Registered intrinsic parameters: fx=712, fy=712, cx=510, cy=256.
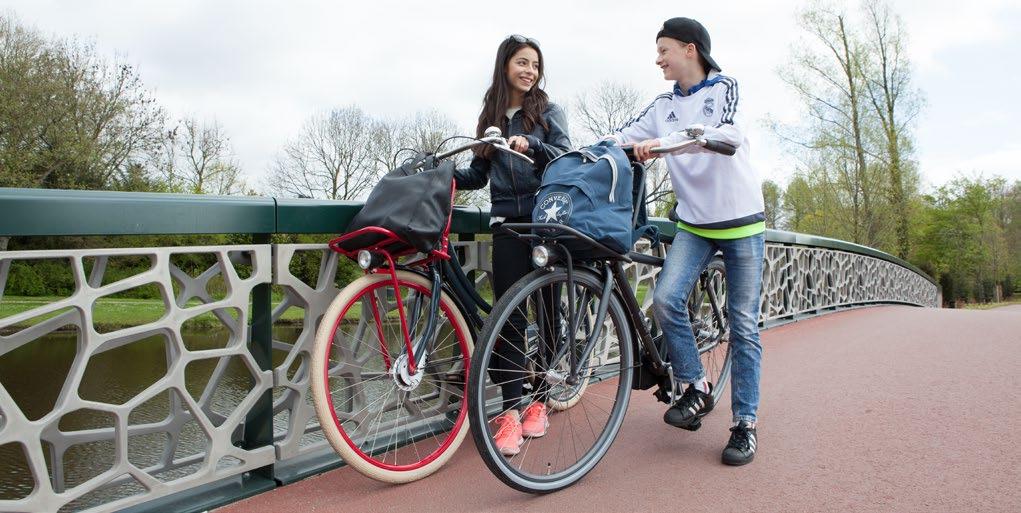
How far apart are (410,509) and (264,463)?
603 millimetres

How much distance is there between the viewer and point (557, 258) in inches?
99.0

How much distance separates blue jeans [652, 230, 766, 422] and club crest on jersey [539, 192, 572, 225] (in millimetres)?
669

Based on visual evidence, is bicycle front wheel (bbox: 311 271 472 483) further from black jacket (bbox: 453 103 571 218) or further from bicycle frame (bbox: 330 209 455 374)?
black jacket (bbox: 453 103 571 218)

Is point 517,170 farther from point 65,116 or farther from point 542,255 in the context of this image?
point 65,116

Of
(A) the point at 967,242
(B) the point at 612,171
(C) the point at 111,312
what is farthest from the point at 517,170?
(A) the point at 967,242

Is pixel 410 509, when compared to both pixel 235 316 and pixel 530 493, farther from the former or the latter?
pixel 235 316

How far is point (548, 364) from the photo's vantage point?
2781mm

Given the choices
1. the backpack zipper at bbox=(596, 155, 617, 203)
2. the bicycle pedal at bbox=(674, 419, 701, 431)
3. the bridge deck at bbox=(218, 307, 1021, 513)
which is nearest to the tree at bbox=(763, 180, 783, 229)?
the bridge deck at bbox=(218, 307, 1021, 513)

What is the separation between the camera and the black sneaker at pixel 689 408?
118 inches

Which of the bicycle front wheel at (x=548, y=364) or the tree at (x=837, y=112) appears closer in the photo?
the bicycle front wheel at (x=548, y=364)

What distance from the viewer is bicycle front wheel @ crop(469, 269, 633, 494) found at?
7.59ft

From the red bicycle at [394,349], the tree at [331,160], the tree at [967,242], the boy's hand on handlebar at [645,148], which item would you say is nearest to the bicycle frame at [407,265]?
the red bicycle at [394,349]

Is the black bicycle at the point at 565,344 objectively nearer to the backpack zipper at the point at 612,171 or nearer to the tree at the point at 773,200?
the backpack zipper at the point at 612,171

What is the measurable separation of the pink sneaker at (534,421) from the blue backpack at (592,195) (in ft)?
2.81
